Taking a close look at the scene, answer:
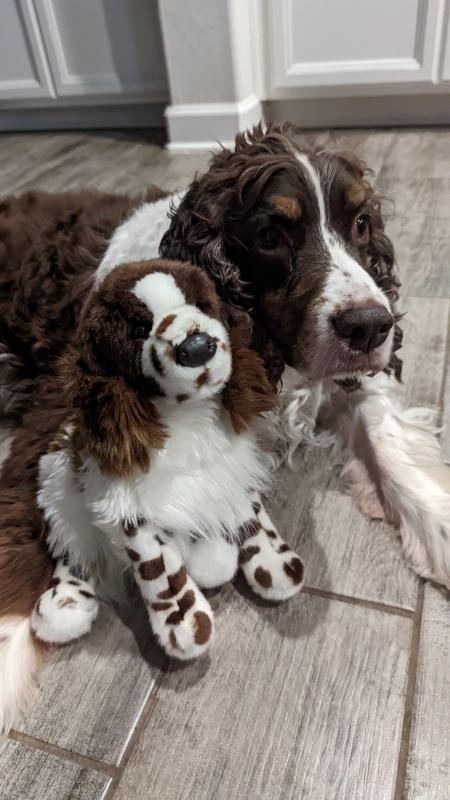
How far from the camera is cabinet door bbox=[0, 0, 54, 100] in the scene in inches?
171

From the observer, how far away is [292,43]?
3.77 meters

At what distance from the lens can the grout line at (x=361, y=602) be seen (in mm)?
1273

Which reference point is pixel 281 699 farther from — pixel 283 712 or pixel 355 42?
pixel 355 42

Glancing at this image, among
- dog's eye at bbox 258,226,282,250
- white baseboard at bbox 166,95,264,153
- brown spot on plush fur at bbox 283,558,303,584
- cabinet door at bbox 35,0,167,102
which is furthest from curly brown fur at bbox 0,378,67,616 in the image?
cabinet door at bbox 35,0,167,102

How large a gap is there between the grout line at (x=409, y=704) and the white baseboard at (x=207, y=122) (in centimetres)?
323

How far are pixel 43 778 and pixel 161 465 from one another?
0.57m

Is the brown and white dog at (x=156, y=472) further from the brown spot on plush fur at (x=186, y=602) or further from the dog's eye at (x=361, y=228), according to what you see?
the dog's eye at (x=361, y=228)

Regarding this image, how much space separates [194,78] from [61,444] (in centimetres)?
322

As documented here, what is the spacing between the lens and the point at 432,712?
111 centimetres

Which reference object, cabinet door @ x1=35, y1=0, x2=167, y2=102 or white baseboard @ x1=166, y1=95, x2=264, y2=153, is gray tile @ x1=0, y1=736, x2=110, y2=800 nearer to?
white baseboard @ x1=166, y1=95, x2=264, y2=153

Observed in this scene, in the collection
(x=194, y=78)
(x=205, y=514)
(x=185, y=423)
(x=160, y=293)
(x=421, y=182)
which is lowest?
(x=421, y=182)

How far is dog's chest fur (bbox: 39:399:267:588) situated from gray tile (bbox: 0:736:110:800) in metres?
0.35

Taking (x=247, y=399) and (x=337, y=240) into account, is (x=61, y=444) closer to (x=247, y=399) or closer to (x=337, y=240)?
(x=247, y=399)

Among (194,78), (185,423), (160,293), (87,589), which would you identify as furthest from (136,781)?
(194,78)
